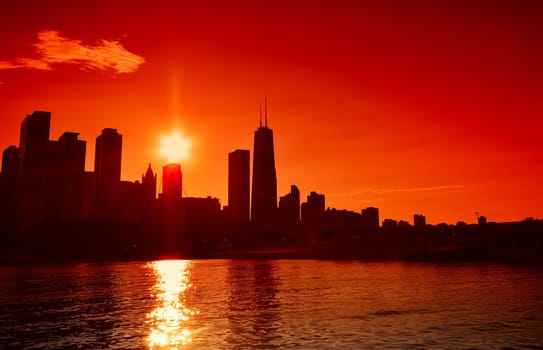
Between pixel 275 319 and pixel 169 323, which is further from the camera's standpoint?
pixel 275 319

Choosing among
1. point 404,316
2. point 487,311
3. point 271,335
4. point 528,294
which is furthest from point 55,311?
point 528,294

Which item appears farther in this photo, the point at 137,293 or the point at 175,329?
the point at 137,293

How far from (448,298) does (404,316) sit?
2315 cm

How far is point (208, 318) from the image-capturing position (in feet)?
181

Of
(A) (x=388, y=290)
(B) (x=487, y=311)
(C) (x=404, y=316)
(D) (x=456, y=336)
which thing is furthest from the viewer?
(A) (x=388, y=290)

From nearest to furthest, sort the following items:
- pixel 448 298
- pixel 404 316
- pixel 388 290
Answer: pixel 404 316 < pixel 448 298 < pixel 388 290

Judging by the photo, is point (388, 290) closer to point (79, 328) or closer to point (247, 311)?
point (247, 311)

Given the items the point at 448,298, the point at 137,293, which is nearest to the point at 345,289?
the point at 448,298

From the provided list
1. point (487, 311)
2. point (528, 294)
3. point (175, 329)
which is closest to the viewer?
point (175, 329)

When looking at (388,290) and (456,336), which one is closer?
(456,336)

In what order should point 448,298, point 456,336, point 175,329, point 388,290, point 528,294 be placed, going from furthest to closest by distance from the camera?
1. point 388,290
2. point 528,294
3. point 448,298
4. point 175,329
5. point 456,336

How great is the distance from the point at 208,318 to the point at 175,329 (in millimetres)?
8162

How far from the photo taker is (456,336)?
4309cm

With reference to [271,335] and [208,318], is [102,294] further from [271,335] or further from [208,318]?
[271,335]
